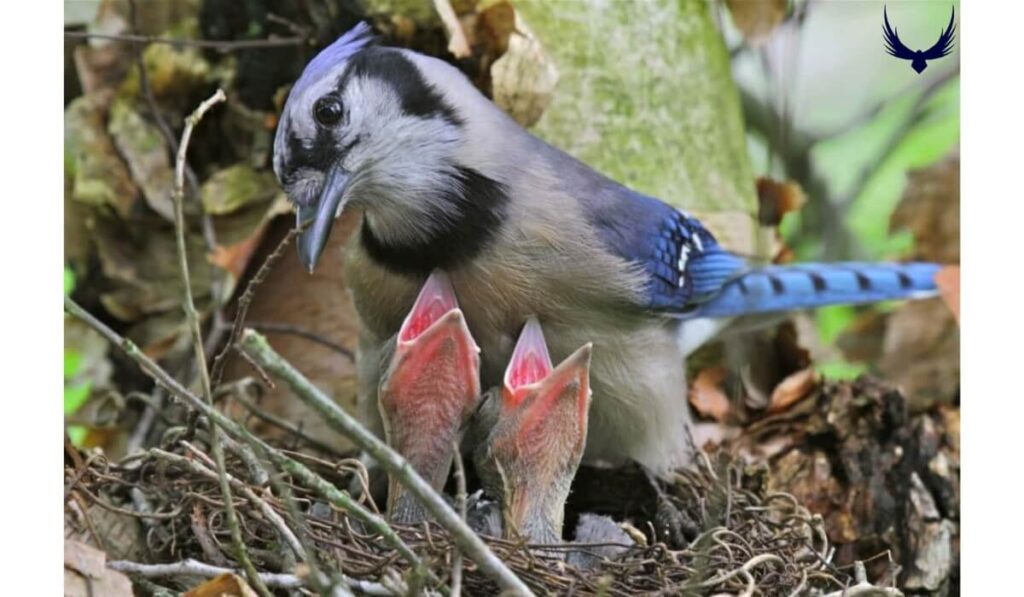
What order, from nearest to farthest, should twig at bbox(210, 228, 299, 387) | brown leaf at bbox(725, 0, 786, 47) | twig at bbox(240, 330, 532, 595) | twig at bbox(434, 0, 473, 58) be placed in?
twig at bbox(240, 330, 532, 595), twig at bbox(210, 228, 299, 387), twig at bbox(434, 0, 473, 58), brown leaf at bbox(725, 0, 786, 47)

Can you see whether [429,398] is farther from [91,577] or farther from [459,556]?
[91,577]

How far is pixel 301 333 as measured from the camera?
2.34 meters

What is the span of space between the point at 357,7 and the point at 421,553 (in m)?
0.89

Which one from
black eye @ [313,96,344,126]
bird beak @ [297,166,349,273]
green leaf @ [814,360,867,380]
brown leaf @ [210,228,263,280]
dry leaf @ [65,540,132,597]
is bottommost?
dry leaf @ [65,540,132,597]

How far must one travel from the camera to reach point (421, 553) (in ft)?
5.34

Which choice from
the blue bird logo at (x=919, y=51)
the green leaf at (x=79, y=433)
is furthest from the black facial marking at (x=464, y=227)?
the green leaf at (x=79, y=433)

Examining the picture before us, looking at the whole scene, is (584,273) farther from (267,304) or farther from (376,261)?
(267,304)

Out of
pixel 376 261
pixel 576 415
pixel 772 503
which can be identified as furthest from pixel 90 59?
pixel 772 503

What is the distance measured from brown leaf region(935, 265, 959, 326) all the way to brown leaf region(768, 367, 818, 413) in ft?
0.91

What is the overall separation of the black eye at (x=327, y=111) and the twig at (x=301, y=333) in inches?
24.1

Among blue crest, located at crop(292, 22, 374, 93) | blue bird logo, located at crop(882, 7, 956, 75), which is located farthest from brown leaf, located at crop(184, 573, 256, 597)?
blue bird logo, located at crop(882, 7, 956, 75)

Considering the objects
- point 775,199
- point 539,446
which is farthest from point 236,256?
point 775,199

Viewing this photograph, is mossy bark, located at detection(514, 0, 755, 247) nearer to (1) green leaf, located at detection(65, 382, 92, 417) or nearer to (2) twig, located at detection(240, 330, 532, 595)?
(2) twig, located at detection(240, 330, 532, 595)

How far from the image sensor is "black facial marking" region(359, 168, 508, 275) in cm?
188
